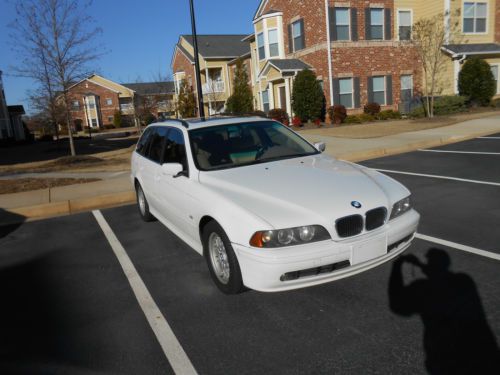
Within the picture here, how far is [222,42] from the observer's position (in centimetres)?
4153

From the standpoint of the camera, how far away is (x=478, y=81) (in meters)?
23.5

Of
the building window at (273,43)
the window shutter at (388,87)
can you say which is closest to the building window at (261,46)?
the building window at (273,43)

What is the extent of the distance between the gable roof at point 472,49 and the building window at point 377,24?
4.61 meters

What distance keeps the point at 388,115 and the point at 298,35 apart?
746 centimetres

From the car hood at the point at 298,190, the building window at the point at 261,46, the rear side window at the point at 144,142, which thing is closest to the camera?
the car hood at the point at 298,190

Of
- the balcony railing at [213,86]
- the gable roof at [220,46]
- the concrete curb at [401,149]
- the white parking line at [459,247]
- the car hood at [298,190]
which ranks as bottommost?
the white parking line at [459,247]

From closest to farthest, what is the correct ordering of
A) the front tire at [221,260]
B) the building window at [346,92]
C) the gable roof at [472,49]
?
the front tire at [221,260]
the building window at [346,92]
the gable roof at [472,49]

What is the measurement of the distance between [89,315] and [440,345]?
9.47ft

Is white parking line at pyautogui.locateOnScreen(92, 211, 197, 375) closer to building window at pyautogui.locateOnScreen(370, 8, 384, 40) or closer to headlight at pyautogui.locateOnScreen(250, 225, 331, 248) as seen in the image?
headlight at pyautogui.locateOnScreen(250, 225, 331, 248)

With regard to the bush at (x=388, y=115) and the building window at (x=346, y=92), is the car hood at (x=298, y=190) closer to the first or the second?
the bush at (x=388, y=115)

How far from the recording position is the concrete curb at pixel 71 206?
771 cm

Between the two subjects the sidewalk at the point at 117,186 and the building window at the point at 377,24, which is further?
the building window at the point at 377,24

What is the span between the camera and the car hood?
3.37 meters

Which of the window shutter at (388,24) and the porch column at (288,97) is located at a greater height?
the window shutter at (388,24)
